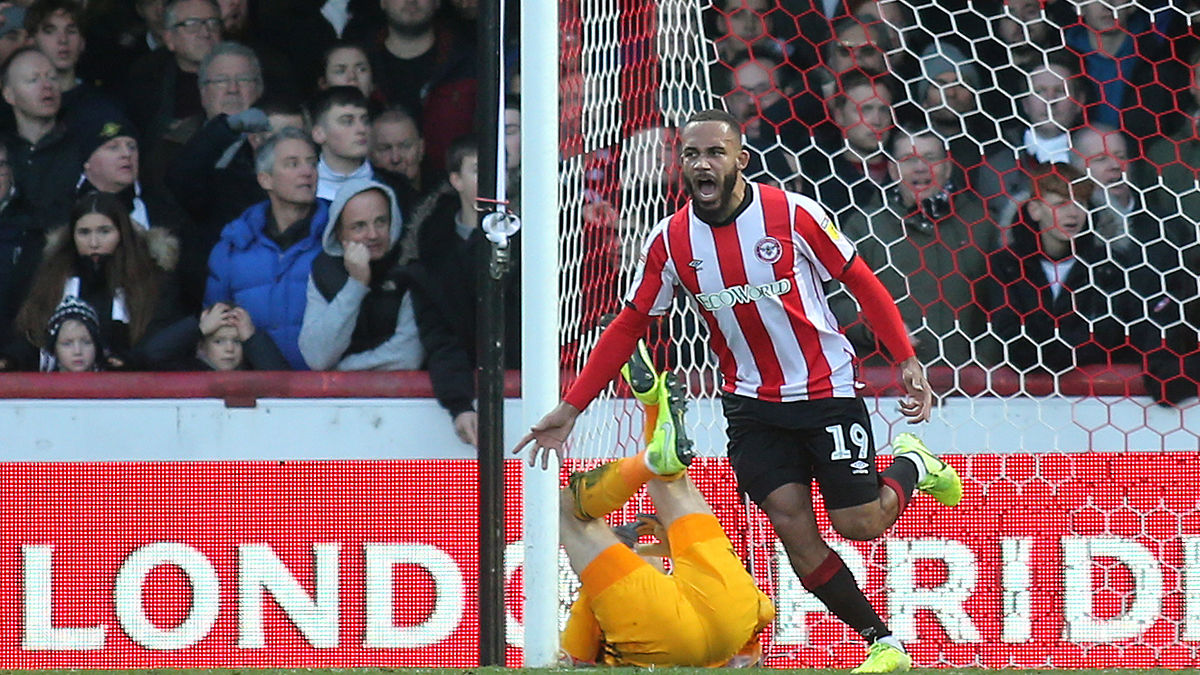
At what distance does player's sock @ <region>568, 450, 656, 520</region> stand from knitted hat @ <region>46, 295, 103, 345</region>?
2.57 metres

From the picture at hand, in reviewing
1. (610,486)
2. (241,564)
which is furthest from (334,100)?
(610,486)

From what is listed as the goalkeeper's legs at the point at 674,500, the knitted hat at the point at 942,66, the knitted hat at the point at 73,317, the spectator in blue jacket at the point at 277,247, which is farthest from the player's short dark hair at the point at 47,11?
the goalkeeper's legs at the point at 674,500

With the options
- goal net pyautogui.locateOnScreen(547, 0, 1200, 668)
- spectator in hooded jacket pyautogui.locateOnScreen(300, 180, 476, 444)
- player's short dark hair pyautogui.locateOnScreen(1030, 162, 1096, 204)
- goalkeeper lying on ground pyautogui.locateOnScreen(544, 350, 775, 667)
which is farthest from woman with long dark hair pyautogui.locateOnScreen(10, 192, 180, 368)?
player's short dark hair pyautogui.locateOnScreen(1030, 162, 1096, 204)

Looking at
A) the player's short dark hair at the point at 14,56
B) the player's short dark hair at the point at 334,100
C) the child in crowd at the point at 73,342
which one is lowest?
the child in crowd at the point at 73,342

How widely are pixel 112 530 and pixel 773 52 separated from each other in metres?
2.53

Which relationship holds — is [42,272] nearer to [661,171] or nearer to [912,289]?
[661,171]

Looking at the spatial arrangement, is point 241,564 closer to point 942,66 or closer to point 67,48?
point 67,48

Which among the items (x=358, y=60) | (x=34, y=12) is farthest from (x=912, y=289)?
(x=34, y=12)

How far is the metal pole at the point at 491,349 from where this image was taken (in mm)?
4270

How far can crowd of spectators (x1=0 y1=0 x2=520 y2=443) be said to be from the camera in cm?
622

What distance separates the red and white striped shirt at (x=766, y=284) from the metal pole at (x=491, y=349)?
46cm

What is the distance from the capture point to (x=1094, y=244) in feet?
18.0

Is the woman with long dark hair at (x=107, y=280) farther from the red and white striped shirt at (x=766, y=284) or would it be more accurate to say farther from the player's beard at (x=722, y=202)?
the player's beard at (x=722, y=202)

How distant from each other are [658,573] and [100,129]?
3.26m
